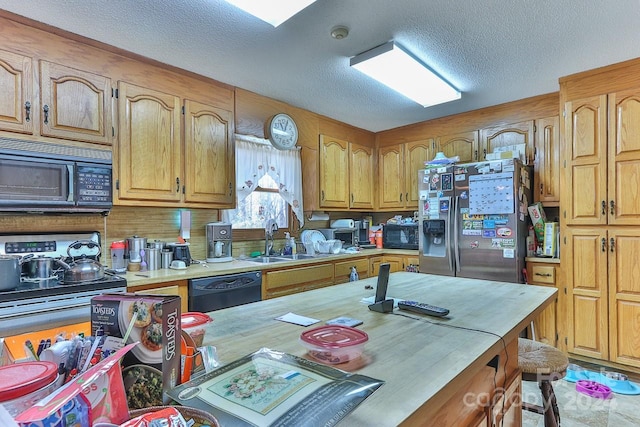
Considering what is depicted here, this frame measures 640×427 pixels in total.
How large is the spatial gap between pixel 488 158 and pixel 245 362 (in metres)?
3.43

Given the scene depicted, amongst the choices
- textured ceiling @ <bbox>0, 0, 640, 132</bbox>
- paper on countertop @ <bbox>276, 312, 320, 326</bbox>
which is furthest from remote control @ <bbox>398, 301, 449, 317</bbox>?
textured ceiling @ <bbox>0, 0, 640, 132</bbox>

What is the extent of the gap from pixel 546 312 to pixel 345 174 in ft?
8.06

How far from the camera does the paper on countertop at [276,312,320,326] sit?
3.97ft

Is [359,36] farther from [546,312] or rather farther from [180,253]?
[546,312]

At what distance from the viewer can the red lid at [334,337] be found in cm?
87

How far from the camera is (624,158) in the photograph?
8.88 ft

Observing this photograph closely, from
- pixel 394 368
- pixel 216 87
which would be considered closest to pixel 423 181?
pixel 216 87

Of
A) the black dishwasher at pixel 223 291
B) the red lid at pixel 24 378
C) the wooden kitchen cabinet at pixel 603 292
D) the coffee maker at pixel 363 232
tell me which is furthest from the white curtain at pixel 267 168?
the red lid at pixel 24 378

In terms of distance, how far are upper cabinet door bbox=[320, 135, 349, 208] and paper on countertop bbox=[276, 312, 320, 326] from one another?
266 centimetres

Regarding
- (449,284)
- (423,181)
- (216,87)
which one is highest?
(216,87)

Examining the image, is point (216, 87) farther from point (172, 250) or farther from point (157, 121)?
point (172, 250)

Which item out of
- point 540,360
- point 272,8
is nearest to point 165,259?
point 272,8

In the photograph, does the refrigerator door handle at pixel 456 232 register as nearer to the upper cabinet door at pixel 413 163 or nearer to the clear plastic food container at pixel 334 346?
the upper cabinet door at pixel 413 163

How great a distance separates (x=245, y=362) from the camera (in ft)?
2.62
